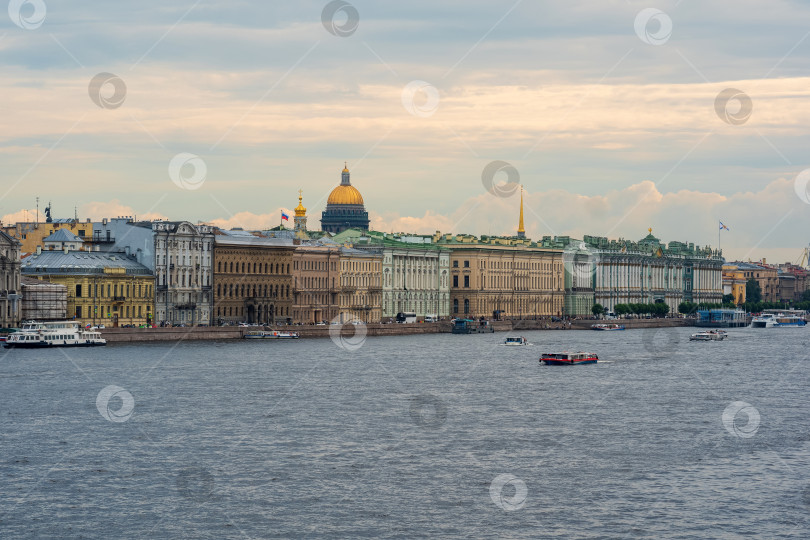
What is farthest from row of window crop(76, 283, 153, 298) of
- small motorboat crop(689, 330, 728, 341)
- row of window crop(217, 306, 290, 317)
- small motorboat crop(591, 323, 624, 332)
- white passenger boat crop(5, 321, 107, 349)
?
small motorboat crop(591, 323, 624, 332)

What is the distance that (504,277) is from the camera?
106m

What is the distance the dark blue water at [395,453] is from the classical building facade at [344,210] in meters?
67.2

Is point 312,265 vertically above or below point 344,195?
below

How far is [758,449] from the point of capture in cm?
2850

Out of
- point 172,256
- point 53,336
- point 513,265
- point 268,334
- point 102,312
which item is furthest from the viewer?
point 513,265

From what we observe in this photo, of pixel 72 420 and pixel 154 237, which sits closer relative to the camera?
pixel 72 420

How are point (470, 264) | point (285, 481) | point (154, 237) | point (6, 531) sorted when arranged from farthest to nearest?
point (470, 264) → point (154, 237) → point (285, 481) → point (6, 531)

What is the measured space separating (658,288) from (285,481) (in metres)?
113

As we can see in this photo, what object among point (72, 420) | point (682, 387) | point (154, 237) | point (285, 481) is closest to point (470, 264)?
point (154, 237)

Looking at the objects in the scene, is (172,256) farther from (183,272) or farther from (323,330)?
A: (323,330)

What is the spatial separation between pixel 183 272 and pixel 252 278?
20.0ft

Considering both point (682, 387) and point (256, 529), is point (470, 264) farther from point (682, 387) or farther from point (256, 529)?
point (256, 529)

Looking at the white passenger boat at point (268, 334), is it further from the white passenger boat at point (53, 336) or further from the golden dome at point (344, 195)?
the golden dome at point (344, 195)

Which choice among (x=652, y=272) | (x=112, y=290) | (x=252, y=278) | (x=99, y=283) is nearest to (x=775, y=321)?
(x=652, y=272)
